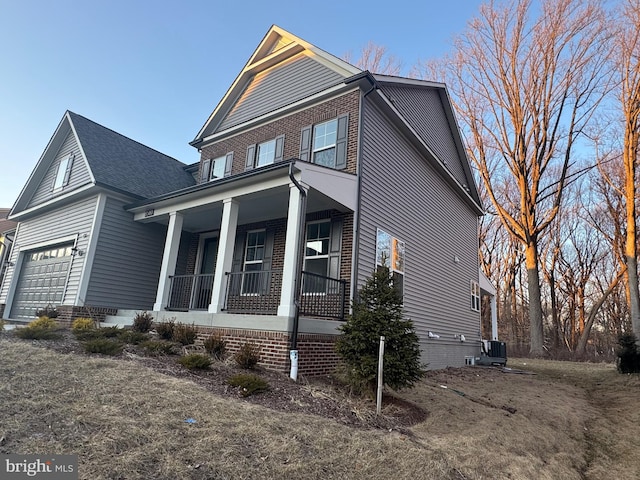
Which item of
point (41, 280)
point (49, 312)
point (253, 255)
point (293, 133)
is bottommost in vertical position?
point (49, 312)

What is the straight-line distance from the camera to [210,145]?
12727 millimetres

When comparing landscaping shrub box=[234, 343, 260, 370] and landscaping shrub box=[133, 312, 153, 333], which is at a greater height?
landscaping shrub box=[133, 312, 153, 333]

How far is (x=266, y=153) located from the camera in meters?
11.0

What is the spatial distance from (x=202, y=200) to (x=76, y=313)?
4552 mm

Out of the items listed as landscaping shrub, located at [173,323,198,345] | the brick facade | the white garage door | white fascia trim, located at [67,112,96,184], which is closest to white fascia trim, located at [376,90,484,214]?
the brick facade

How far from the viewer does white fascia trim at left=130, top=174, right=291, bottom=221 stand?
7.64 m

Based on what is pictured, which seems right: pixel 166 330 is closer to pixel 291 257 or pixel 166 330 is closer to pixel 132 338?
pixel 132 338

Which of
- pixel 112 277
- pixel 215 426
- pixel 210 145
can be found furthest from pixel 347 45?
pixel 215 426

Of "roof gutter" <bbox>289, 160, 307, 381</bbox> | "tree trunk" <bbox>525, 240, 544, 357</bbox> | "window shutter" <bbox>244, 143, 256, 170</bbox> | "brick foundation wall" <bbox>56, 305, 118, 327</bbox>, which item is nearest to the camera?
"roof gutter" <bbox>289, 160, 307, 381</bbox>

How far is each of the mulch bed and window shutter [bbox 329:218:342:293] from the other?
235 centimetres

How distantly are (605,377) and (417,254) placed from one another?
6312 mm

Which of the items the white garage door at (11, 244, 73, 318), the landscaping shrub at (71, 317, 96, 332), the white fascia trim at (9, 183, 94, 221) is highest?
the white fascia trim at (9, 183, 94, 221)

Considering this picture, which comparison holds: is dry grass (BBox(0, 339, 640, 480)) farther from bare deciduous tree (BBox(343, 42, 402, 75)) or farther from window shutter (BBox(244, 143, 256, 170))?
bare deciduous tree (BBox(343, 42, 402, 75))

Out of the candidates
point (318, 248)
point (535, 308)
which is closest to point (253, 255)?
point (318, 248)
